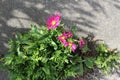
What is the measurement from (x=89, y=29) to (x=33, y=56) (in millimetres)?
997

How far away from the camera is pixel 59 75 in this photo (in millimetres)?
4105

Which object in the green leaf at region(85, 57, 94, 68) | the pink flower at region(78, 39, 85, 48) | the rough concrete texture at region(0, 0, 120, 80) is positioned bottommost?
the green leaf at region(85, 57, 94, 68)

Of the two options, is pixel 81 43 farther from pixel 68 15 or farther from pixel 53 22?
pixel 53 22

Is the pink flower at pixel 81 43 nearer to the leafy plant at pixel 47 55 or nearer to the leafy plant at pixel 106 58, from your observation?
the leafy plant at pixel 47 55

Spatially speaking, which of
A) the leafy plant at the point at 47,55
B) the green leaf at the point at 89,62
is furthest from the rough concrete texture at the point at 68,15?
the green leaf at the point at 89,62

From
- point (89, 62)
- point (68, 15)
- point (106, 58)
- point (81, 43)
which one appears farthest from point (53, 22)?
point (106, 58)

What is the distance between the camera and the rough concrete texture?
4.04 meters

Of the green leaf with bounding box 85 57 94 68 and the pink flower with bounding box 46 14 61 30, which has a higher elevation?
the pink flower with bounding box 46 14 61 30

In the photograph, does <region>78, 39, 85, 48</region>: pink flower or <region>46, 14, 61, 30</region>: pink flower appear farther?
<region>78, 39, 85, 48</region>: pink flower

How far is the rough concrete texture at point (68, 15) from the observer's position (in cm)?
404

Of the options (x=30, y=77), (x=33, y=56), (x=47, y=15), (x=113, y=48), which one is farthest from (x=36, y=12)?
(x=113, y=48)

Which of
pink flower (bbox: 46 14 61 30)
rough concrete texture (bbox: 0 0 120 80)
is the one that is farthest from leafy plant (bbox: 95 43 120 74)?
pink flower (bbox: 46 14 61 30)

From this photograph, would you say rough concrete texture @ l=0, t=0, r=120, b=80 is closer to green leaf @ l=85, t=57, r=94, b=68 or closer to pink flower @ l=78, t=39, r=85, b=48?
pink flower @ l=78, t=39, r=85, b=48

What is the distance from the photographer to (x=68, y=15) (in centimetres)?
414
